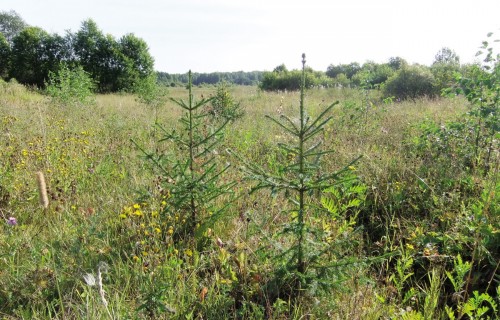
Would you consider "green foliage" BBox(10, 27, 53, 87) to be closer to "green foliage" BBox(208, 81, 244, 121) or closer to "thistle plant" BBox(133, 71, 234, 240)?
"green foliage" BBox(208, 81, 244, 121)

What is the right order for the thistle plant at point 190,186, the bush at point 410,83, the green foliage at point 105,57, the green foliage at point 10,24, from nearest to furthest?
the thistle plant at point 190,186
the bush at point 410,83
the green foliage at point 105,57
the green foliage at point 10,24

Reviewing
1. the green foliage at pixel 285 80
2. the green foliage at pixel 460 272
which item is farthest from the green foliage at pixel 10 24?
the green foliage at pixel 460 272

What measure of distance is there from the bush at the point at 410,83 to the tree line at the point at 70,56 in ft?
77.5

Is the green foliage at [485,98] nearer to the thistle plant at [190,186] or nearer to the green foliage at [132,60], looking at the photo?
the thistle plant at [190,186]

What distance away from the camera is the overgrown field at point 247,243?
5.74 feet

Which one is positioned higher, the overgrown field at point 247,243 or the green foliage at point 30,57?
the green foliage at point 30,57

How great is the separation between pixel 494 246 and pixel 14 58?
3962cm

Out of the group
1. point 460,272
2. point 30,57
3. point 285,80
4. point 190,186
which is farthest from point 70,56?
point 460,272

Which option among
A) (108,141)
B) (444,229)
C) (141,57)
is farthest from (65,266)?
(141,57)

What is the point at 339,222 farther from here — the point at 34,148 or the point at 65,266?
the point at 34,148

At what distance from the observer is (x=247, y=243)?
2.28 meters

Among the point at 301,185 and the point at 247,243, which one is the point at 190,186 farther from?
the point at 301,185

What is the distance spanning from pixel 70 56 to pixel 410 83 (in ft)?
102

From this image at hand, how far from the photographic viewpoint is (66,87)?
31.9 ft
